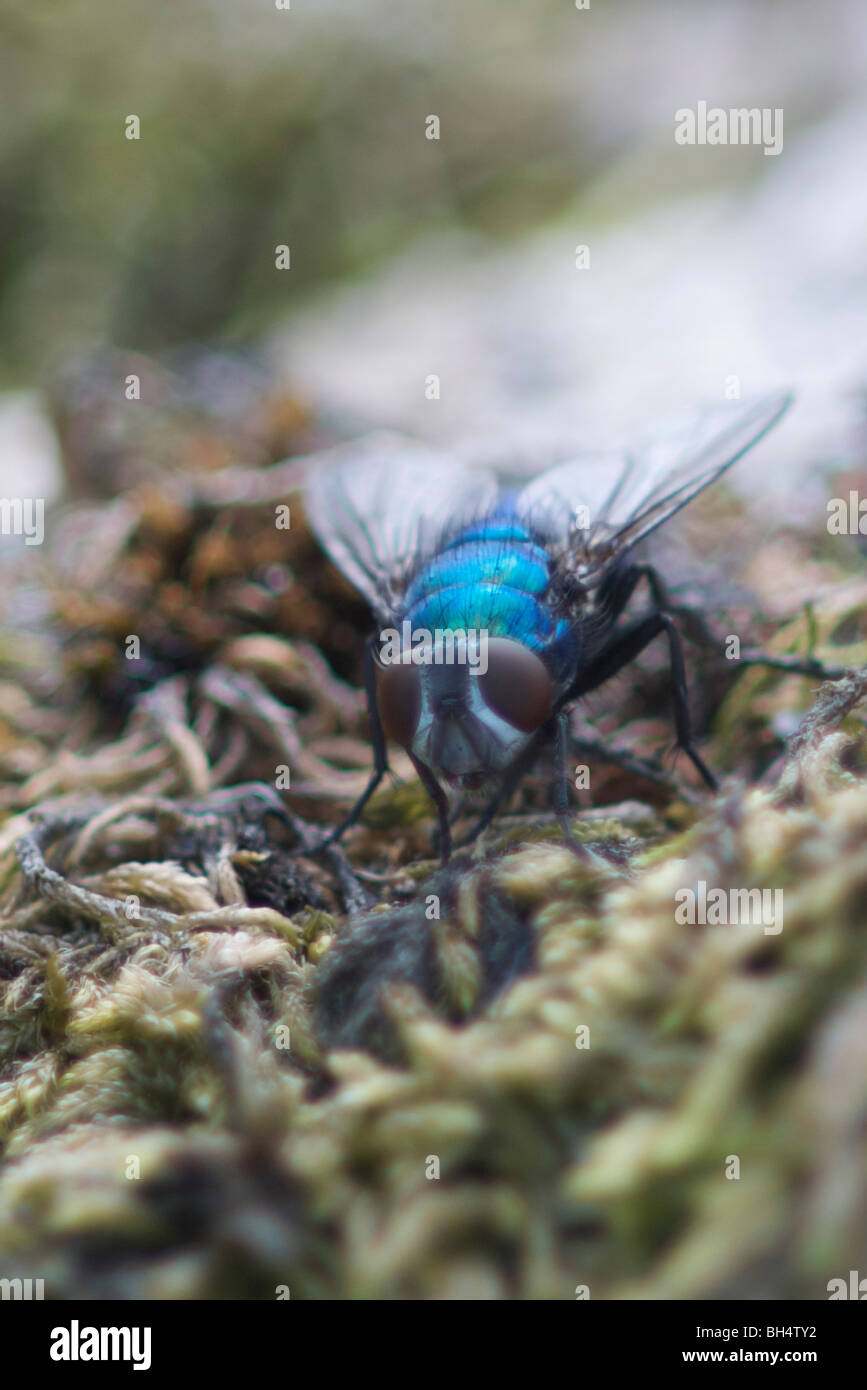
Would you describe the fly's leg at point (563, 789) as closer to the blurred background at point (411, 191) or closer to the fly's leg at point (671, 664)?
the fly's leg at point (671, 664)

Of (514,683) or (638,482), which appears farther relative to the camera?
(638,482)

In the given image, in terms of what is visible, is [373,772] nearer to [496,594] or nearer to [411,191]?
[496,594]

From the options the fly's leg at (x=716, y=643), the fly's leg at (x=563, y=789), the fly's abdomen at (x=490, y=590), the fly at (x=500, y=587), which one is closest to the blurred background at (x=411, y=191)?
the fly at (x=500, y=587)

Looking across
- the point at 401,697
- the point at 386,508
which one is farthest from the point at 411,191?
the point at 401,697

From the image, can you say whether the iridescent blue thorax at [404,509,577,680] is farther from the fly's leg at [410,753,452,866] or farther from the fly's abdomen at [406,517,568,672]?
the fly's leg at [410,753,452,866]

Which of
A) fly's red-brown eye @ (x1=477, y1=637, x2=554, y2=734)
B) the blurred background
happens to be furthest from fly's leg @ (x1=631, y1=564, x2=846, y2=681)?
the blurred background

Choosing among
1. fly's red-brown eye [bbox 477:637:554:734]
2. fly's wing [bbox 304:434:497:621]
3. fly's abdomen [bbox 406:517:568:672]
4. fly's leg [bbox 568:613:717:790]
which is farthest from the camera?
fly's wing [bbox 304:434:497:621]

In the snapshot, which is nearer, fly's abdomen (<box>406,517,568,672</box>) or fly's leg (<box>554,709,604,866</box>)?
fly's leg (<box>554,709,604,866</box>)
